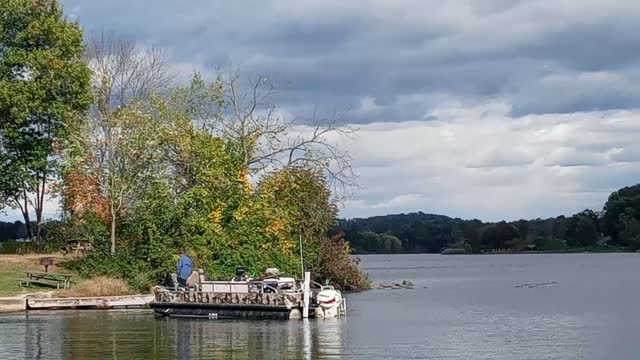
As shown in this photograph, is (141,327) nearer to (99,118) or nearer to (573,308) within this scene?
(99,118)

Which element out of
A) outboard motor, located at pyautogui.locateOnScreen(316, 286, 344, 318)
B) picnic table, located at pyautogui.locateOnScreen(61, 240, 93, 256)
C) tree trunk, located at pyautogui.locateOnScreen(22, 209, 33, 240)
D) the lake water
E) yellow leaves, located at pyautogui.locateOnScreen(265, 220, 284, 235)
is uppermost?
tree trunk, located at pyautogui.locateOnScreen(22, 209, 33, 240)

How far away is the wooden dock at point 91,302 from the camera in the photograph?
49969 mm

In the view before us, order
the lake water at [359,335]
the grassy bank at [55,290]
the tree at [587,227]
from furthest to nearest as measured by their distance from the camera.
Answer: the tree at [587,227]
the grassy bank at [55,290]
the lake water at [359,335]

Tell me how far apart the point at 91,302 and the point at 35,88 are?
16.3 meters

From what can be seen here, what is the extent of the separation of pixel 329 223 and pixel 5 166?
19.3m

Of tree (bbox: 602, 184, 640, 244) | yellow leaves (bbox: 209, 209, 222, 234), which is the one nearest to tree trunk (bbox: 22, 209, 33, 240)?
yellow leaves (bbox: 209, 209, 222, 234)

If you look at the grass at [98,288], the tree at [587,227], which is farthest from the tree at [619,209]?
the grass at [98,288]

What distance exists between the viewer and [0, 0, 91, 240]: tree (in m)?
61.7

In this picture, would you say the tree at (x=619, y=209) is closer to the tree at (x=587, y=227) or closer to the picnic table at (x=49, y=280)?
the tree at (x=587, y=227)

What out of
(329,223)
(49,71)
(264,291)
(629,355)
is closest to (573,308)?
(329,223)

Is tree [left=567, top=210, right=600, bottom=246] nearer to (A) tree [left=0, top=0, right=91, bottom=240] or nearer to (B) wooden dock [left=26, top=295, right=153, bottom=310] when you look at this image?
(A) tree [left=0, top=0, right=91, bottom=240]

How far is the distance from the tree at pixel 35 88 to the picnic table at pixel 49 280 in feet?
34.6

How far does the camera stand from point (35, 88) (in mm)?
61625

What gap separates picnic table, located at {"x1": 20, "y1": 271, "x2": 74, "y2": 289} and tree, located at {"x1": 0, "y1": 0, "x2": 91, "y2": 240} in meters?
10.6
